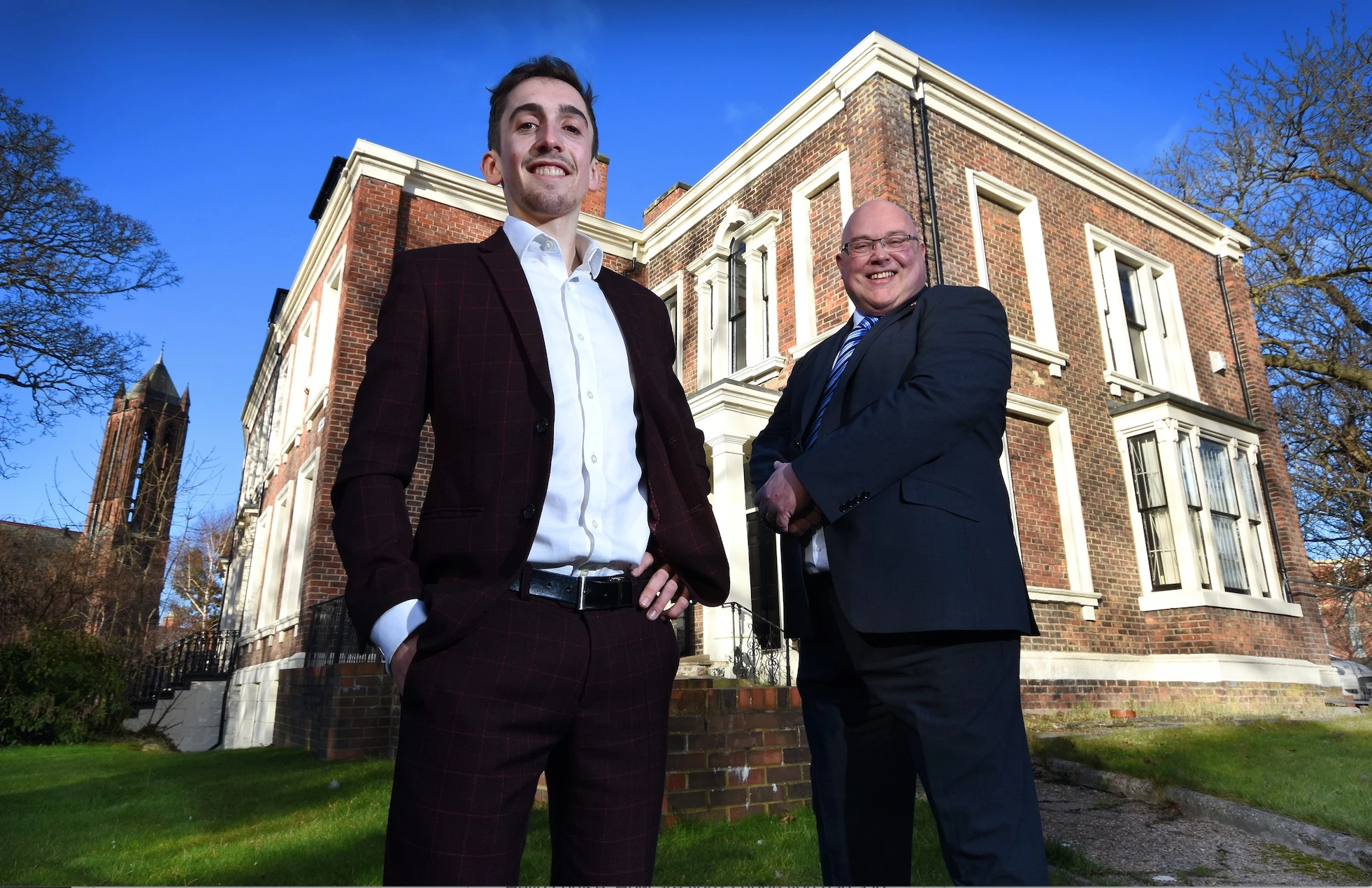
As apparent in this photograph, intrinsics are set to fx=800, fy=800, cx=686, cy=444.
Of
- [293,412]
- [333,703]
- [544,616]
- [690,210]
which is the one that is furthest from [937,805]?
[293,412]

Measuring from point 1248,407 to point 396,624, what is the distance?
17411mm

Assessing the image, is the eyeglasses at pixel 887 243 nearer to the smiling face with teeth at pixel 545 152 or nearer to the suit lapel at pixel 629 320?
the suit lapel at pixel 629 320

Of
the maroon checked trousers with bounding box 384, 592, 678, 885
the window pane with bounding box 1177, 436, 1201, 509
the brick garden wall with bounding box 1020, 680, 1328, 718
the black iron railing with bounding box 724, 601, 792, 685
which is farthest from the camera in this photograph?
the window pane with bounding box 1177, 436, 1201, 509

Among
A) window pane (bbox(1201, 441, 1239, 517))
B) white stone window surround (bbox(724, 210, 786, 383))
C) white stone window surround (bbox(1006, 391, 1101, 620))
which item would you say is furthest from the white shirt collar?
window pane (bbox(1201, 441, 1239, 517))

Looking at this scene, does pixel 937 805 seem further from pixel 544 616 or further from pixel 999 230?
pixel 999 230

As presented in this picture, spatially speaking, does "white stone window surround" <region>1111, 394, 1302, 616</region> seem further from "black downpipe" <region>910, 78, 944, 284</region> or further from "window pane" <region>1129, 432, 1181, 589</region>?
"black downpipe" <region>910, 78, 944, 284</region>

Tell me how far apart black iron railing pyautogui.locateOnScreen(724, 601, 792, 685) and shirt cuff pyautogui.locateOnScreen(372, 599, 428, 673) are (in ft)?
25.3

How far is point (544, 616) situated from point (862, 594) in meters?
0.85

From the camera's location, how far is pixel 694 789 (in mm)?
4570

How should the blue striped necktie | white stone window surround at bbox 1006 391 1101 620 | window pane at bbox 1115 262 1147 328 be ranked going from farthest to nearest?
window pane at bbox 1115 262 1147 328, white stone window surround at bbox 1006 391 1101 620, the blue striped necktie

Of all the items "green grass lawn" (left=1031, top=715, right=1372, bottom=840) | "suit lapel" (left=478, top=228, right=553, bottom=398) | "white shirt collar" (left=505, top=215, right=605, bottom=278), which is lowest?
"green grass lawn" (left=1031, top=715, right=1372, bottom=840)

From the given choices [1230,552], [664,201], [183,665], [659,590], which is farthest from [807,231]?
[183,665]

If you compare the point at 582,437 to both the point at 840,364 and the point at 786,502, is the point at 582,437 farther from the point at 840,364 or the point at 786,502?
the point at 840,364

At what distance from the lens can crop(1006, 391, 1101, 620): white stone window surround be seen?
1084 cm
